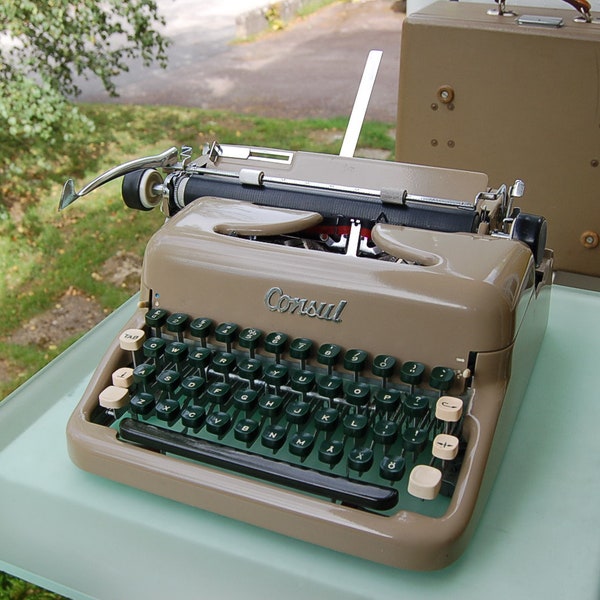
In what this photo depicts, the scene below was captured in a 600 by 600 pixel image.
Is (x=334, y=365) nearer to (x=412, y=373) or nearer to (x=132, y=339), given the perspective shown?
(x=412, y=373)

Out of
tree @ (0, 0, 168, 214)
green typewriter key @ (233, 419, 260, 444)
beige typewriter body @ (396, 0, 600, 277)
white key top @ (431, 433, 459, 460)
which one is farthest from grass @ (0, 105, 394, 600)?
white key top @ (431, 433, 459, 460)

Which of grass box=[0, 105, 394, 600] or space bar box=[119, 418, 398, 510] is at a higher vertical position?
space bar box=[119, 418, 398, 510]

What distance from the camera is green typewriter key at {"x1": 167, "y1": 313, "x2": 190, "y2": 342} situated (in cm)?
126

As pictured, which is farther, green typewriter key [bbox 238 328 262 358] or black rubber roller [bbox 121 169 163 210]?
black rubber roller [bbox 121 169 163 210]

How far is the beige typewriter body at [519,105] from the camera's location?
1.74m

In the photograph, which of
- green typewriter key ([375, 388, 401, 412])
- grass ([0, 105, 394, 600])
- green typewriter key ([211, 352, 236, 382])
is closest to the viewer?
green typewriter key ([375, 388, 401, 412])

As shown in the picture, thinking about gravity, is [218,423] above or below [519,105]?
below

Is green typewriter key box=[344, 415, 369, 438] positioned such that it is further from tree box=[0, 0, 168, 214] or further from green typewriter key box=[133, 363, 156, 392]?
tree box=[0, 0, 168, 214]

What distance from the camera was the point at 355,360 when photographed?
45.1 inches

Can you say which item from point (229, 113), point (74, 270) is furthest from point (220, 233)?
point (229, 113)

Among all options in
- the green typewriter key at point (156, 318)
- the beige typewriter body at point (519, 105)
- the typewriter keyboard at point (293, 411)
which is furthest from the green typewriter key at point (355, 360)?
the beige typewriter body at point (519, 105)

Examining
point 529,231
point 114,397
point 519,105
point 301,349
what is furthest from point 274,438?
point 519,105

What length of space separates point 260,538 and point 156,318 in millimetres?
402

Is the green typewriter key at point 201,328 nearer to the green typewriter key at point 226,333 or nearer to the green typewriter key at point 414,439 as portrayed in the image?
the green typewriter key at point 226,333
